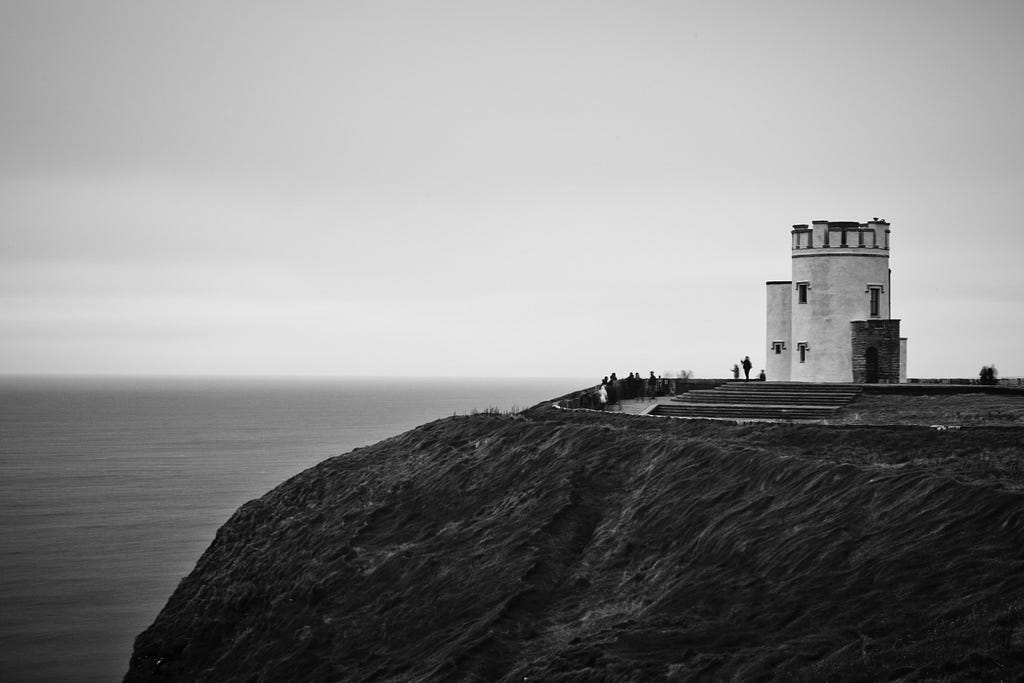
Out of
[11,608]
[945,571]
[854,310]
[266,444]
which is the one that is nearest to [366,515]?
[11,608]

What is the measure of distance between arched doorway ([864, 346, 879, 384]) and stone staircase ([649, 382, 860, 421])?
3242mm

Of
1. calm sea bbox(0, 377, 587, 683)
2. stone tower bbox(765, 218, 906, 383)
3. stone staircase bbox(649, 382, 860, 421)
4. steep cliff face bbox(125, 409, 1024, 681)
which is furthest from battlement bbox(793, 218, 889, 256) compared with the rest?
calm sea bbox(0, 377, 587, 683)

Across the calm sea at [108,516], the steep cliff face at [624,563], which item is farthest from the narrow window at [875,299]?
the calm sea at [108,516]

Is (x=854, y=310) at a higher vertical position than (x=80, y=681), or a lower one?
higher

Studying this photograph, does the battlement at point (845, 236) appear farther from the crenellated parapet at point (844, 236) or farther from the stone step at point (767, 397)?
the stone step at point (767, 397)

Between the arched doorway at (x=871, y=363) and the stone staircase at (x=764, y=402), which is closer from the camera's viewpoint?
the stone staircase at (x=764, y=402)

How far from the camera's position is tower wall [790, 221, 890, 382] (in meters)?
45.5

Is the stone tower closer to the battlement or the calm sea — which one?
the battlement

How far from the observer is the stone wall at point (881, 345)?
146ft

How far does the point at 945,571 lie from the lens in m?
16.1

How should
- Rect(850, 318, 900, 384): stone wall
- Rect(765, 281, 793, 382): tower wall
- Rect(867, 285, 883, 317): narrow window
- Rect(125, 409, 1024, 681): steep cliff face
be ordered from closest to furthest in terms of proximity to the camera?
1. Rect(125, 409, 1024, 681): steep cliff face
2. Rect(850, 318, 900, 384): stone wall
3. Rect(867, 285, 883, 317): narrow window
4. Rect(765, 281, 793, 382): tower wall

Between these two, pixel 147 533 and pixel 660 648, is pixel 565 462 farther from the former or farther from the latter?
pixel 147 533

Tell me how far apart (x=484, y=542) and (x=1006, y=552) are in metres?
12.9

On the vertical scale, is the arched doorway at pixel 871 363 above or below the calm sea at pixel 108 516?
above
